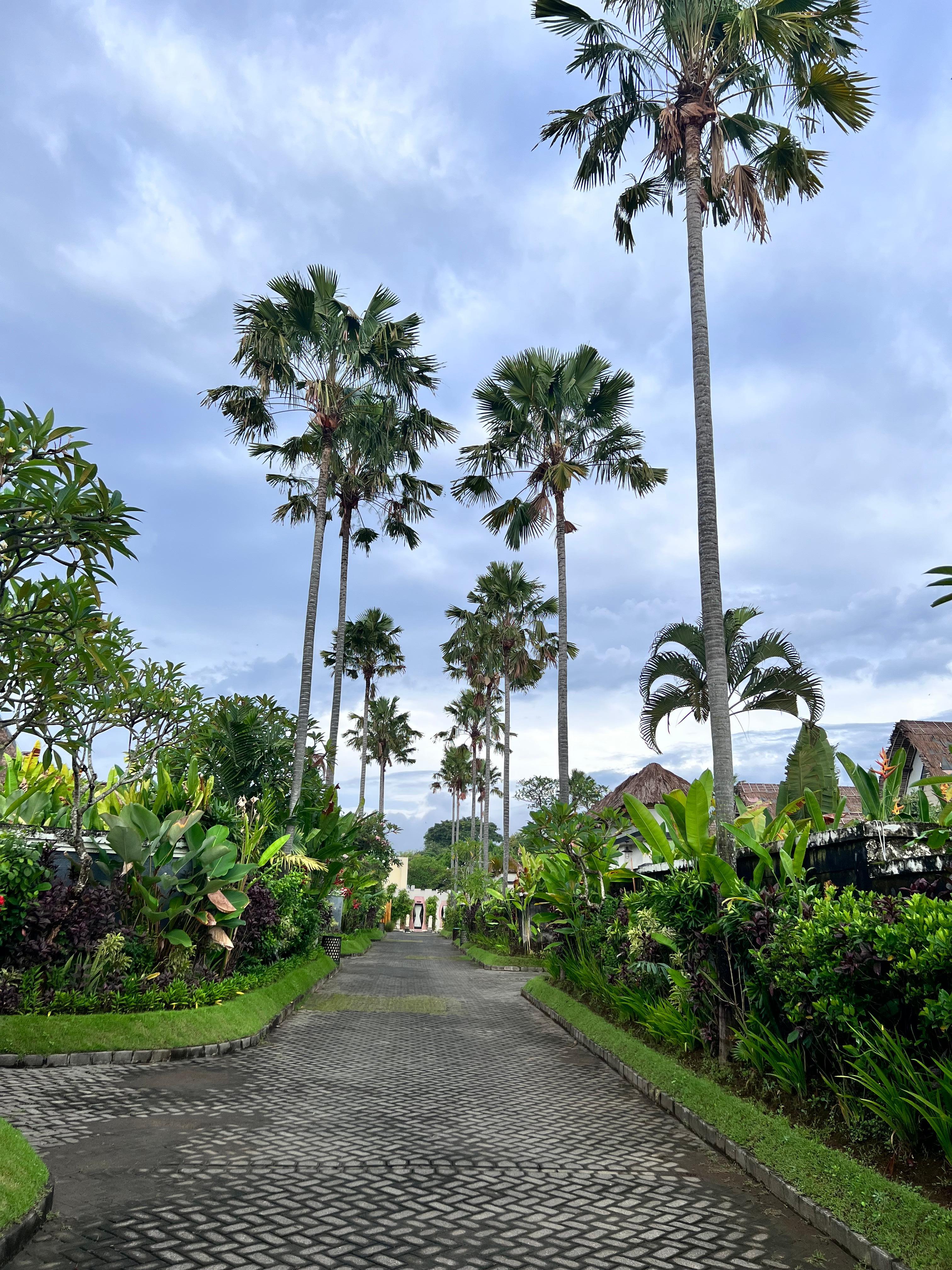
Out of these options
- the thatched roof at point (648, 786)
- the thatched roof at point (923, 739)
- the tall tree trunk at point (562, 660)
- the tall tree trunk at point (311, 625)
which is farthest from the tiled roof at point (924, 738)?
the tall tree trunk at point (311, 625)

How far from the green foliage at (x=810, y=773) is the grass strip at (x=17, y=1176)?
8907mm

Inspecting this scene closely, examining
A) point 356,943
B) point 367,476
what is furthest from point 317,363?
point 356,943

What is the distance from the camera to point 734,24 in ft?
36.0

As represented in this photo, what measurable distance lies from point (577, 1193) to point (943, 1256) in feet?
7.40

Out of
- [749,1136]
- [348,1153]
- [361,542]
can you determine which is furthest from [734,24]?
[361,542]

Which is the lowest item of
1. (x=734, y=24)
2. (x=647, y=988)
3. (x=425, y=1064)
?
(x=425, y=1064)

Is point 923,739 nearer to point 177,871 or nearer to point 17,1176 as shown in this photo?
point 177,871

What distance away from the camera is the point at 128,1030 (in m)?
9.66

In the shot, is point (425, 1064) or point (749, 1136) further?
point (425, 1064)

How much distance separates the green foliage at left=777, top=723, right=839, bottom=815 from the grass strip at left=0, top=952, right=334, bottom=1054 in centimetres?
740

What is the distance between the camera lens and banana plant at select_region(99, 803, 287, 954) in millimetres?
11062

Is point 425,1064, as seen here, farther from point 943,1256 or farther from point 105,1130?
point 943,1256

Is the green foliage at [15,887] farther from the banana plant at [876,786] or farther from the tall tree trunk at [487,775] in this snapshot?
the tall tree trunk at [487,775]

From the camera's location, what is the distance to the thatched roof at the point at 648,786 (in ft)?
87.6
